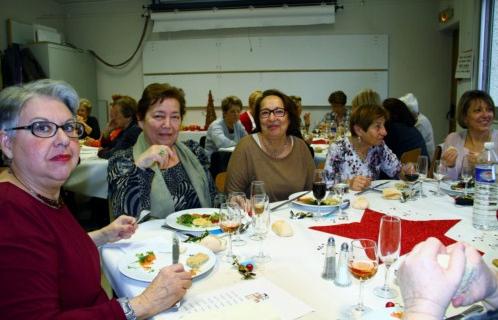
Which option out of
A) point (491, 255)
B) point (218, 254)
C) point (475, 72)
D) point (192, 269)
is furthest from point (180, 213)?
point (475, 72)

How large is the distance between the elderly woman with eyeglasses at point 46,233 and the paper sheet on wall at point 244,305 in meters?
0.06

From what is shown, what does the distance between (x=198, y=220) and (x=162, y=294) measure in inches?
25.8

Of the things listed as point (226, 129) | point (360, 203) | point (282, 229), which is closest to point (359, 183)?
point (360, 203)

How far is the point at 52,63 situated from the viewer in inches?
269

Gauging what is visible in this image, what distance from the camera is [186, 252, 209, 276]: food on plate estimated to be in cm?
128

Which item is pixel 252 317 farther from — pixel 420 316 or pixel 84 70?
pixel 84 70

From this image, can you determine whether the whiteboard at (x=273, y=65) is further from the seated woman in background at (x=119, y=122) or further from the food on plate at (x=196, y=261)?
the food on plate at (x=196, y=261)

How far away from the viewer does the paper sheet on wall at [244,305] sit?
1024 millimetres

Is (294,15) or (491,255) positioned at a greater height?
(294,15)

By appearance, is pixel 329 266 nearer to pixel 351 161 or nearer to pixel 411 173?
pixel 411 173

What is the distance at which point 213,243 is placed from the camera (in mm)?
1439

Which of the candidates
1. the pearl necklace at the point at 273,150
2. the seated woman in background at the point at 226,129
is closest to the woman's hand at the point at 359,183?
the pearl necklace at the point at 273,150

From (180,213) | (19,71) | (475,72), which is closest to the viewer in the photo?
(180,213)

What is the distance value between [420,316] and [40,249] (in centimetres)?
85
